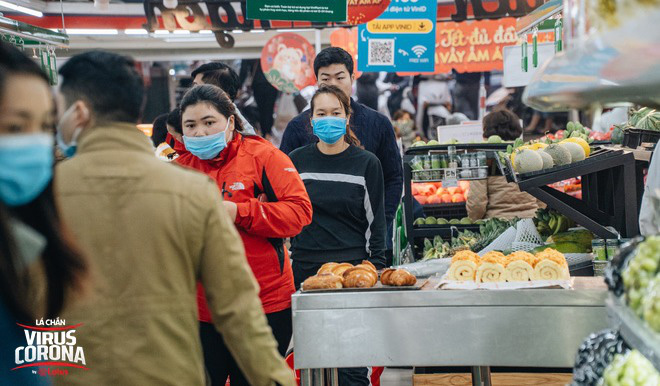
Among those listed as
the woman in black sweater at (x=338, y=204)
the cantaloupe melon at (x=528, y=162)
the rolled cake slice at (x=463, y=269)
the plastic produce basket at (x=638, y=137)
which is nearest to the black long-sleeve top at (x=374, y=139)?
the woman in black sweater at (x=338, y=204)

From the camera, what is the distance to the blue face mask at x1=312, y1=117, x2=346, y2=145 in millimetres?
4426

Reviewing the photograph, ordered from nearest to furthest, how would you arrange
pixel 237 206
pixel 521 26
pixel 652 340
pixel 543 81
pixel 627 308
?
pixel 652 340, pixel 543 81, pixel 627 308, pixel 237 206, pixel 521 26

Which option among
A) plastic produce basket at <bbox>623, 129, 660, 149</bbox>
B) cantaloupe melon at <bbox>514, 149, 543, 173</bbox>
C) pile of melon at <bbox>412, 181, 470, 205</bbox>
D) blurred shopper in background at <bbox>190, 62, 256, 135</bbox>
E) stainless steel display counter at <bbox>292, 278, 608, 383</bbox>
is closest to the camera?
stainless steel display counter at <bbox>292, 278, 608, 383</bbox>

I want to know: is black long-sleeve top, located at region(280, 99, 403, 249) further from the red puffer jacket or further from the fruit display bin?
the red puffer jacket

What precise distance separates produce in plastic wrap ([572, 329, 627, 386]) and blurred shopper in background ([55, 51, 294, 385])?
3.15 ft

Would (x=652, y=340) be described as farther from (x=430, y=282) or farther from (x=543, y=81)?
(x=430, y=282)

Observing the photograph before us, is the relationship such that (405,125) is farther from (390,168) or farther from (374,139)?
(374,139)

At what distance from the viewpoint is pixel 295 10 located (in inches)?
237

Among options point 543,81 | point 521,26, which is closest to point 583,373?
point 543,81

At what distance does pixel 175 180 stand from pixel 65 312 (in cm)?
43

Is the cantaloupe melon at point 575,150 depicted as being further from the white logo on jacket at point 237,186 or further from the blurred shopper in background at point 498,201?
the white logo on jacket at point 237,186

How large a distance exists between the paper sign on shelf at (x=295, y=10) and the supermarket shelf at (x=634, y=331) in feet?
13.3

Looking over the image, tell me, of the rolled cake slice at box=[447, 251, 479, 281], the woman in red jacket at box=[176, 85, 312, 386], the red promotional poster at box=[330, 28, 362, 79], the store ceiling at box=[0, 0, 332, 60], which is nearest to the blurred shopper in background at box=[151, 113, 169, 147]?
the woman in red jacket at box=[176, 85, 312, 386]

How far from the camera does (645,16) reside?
1650 mm
